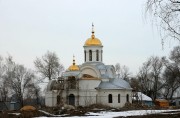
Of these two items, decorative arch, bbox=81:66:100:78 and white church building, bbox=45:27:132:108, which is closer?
white church building, bbox=45:27:132:108

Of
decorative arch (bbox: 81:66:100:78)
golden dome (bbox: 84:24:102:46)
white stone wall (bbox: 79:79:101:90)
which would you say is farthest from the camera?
golden dome (bbox: 84:24:102:46)

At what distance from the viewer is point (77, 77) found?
163 ft

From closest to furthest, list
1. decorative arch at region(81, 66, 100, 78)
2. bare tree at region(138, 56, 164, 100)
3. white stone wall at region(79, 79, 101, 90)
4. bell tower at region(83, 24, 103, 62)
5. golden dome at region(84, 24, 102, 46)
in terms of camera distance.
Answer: white stone wall at region(79, 79, 101, 90) → decorative arch at region(81, 66, 100, 78) → bell tower at region(83, 24, 103, 62) → golden dome at region(84, 24, 102, 46) → bare tree at region(138, 56, 164, 100)

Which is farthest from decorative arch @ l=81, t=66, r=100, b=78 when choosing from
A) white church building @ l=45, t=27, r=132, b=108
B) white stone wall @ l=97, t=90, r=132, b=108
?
white stone wall @ l=97, t=90, r=132, b=108

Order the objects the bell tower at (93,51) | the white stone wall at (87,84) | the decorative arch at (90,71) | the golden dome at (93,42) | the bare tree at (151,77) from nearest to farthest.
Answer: the white stone wall at (87,84) → the decorative arch at (90,71) → the bell tower at (93,51) → the golden dome at (93,42) → the bare tree at (151,77)

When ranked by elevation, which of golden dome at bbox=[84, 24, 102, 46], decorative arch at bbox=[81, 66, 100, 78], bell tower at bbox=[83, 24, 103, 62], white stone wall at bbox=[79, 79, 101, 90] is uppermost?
golden dome at bbox=[84, 24, 102, 46]

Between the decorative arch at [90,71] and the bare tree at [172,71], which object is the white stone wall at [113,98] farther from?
the bare tree at [172,71]

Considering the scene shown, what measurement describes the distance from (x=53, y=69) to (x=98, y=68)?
38.8 ft

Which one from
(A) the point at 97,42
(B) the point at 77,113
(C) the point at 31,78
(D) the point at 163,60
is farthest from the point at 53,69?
(B) the point at 77,113

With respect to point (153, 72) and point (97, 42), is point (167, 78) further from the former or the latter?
point (97, 42)

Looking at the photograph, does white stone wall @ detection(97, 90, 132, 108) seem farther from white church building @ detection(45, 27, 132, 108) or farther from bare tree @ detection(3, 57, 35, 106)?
bare tree @ detection(3, 57, 35, 106)

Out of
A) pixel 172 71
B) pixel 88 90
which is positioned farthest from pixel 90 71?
pixel 172 71

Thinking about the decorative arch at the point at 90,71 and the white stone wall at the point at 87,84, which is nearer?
the white stone wall at the point at 87,84

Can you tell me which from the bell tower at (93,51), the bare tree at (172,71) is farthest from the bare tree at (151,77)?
the bell tower at (93,51)
